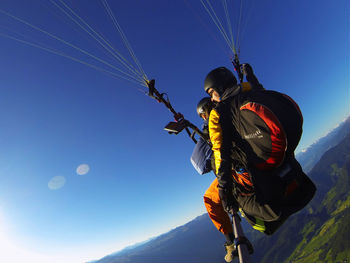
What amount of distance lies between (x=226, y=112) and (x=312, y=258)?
218 meters

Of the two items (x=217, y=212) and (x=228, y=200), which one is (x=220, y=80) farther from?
(x=217, y=212)

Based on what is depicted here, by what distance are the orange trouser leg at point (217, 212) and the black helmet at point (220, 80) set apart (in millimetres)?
2552

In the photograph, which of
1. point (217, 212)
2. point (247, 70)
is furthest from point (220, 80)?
point (217, 212)

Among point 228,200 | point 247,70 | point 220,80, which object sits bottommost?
point 228,200

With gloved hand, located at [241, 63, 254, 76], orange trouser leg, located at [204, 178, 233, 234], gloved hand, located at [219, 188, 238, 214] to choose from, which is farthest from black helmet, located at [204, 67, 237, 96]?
orange trouser leg, located at [204, 178, 233, 234]

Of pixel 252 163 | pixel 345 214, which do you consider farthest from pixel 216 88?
pixel 345 214

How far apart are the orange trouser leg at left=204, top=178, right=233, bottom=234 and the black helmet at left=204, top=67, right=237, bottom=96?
8.37 feet

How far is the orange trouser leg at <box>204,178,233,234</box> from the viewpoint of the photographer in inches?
197

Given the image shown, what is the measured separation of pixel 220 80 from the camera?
4.73 meters

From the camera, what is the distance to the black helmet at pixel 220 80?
4.66m

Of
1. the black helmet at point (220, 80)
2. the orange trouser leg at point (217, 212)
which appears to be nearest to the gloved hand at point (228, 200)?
the orange trouser leg at point (217, 212)

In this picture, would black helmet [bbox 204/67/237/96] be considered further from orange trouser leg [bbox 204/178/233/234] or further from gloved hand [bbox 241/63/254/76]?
orange trouser leg [bbox 204/178/233/234]

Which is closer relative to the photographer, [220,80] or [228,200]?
[228,200]

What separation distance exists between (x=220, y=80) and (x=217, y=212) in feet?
10.9
